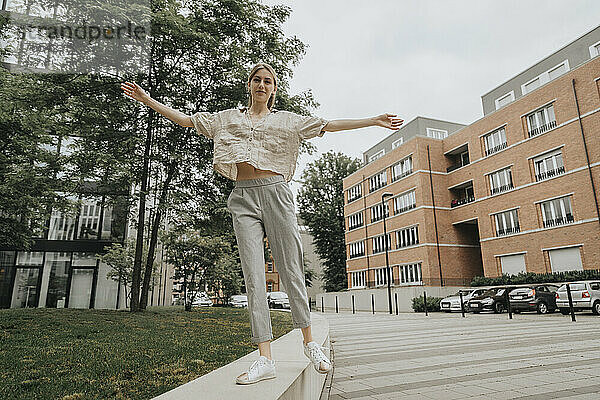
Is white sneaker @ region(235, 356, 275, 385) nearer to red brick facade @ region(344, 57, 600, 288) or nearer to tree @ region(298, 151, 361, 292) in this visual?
red brick facade @ region(344, 57, 600, 288)

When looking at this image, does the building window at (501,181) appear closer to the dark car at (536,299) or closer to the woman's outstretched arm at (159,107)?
the dark car at (536,299)

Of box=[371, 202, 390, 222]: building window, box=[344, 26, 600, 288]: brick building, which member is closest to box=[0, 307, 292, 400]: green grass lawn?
box=[344, 26, 600, 288]: brick building

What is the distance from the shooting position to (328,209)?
1895 inches

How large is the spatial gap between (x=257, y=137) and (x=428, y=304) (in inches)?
1064

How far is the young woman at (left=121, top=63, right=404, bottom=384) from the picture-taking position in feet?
8.70

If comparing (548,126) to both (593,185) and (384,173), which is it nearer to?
(593,185)

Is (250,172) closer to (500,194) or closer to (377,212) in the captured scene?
(500,194)

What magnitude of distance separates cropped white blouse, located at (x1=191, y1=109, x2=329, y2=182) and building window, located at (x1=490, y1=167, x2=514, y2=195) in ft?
94.1

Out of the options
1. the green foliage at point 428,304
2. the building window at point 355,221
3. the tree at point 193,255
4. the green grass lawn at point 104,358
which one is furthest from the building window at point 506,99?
the green grass lawn at point 104,358

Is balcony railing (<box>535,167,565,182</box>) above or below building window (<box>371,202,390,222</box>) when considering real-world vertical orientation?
below

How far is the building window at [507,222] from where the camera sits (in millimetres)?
26875

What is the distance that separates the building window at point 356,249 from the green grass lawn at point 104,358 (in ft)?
114

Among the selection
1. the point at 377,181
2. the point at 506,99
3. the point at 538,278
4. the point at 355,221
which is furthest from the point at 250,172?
the point at 355,221

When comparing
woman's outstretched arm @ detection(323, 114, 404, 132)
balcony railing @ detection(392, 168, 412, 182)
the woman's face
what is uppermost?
balcony railing @ detection(392, 168, 412, 182)
